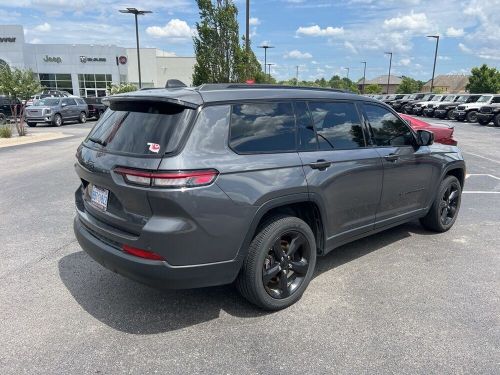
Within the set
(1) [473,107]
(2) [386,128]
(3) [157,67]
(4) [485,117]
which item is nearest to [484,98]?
(1) [473,107]

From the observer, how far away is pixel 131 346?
3.01 meters

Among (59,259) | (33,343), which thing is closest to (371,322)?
(33,343)

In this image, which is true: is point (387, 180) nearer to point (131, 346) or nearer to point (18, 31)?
point (131, 346)

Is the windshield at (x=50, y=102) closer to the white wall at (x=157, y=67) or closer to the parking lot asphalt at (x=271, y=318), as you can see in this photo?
the parking lot asphalt at (x=271, y=318)

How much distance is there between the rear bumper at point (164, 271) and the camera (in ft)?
9.63

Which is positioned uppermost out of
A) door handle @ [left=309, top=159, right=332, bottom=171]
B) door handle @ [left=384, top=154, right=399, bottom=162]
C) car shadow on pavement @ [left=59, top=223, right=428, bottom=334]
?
door handle @ [left=309, top=159, right=332, bottom=171]

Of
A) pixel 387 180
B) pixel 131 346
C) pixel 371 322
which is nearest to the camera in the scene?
pixel 131 346

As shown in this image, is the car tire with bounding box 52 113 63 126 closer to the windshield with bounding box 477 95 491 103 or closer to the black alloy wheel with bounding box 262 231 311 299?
the black alloy wheel with bounding box 262 231 311 299

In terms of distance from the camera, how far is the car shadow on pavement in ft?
11.0

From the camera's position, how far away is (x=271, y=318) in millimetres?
3428

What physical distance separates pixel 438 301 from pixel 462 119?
1187 inches

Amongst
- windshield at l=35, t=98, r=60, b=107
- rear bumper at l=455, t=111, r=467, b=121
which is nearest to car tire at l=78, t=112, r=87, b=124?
windshield at l=35, t=98, r=60, b=107

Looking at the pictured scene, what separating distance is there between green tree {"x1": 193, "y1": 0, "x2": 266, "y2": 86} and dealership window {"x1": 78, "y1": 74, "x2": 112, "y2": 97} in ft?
172

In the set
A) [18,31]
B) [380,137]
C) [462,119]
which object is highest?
[18,31]
